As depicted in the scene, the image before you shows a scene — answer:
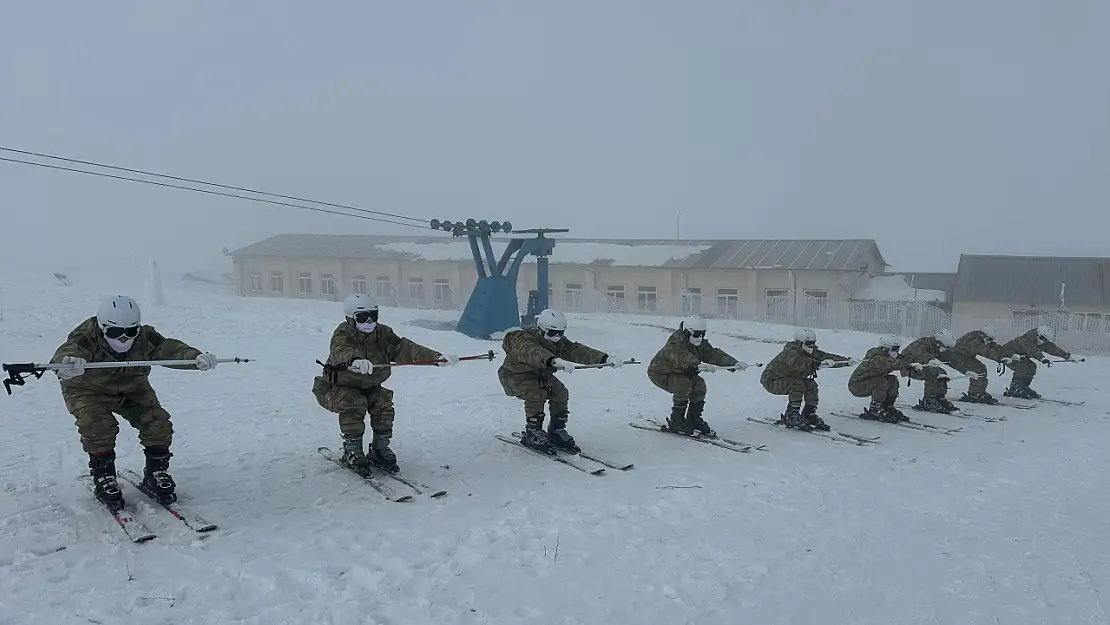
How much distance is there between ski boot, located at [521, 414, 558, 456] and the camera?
1041cm

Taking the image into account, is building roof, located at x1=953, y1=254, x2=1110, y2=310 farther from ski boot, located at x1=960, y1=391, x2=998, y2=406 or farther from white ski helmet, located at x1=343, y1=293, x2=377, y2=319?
white ski helmet, located at x1=343, y1=293, x2=377, y2=319

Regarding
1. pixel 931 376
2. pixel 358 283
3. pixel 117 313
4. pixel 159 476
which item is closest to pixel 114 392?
pixel 117 313

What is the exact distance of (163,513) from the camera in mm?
7266

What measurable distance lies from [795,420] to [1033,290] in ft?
94.1

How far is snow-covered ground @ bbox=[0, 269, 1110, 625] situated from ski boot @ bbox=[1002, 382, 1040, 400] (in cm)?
448

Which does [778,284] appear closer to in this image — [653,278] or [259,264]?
[653,278]

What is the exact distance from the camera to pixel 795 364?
1316cm

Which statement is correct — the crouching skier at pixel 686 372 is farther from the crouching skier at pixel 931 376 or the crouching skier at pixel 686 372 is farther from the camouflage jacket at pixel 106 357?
the camouflage jacket at pixel 106 357

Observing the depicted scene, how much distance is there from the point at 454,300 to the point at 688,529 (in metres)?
38.0

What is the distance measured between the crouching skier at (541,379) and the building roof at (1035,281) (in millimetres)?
31195

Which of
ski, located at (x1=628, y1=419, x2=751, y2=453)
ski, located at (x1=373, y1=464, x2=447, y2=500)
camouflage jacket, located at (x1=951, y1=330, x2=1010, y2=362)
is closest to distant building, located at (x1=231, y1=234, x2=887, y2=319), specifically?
camouflage jacket, located at (x1=951, y1=330, x2=1010, y2=362)

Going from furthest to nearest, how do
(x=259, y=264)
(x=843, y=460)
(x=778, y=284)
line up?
(x=259, y=264) → (x=778, y=284) → (x=843, y=460)

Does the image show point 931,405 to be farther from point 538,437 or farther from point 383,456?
point 383,456

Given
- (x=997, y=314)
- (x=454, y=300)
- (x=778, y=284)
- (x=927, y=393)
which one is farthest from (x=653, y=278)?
(x=927, y=393)
